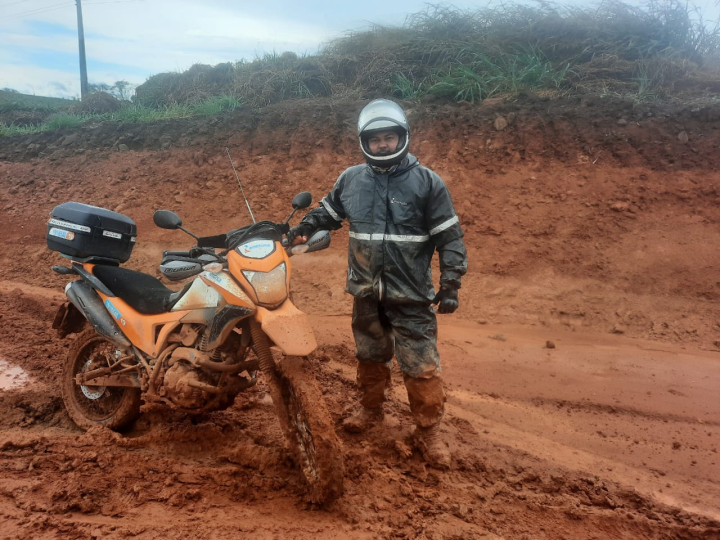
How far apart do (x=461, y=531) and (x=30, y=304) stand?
5430 millimetres

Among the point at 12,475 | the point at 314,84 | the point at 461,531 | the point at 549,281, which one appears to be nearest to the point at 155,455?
the point at 12,475

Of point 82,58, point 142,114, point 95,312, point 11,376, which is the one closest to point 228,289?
point 95,312

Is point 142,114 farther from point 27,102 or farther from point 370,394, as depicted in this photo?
point 370,394

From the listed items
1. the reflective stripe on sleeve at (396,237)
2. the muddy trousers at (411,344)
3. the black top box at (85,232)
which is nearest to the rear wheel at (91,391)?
the black top box at (85,232)

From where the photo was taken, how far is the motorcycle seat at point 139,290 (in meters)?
3.11

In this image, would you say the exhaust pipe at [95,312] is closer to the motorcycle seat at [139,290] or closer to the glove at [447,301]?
the motorcycle seat at [139,290]

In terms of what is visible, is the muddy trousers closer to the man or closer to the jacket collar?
the man

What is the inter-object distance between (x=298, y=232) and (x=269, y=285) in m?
0.70

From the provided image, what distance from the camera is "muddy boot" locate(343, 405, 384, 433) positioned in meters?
3.41

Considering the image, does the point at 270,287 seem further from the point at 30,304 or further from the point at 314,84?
the point at 314,84

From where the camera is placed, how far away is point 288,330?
2.52m

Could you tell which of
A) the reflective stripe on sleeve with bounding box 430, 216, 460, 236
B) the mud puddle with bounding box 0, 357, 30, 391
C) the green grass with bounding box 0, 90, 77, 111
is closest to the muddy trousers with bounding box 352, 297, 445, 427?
the reflective stripe on sleeve with bounding box 430, 216, 460, 236

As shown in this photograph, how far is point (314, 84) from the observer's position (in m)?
10.9

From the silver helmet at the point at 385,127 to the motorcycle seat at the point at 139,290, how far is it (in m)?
1.26
